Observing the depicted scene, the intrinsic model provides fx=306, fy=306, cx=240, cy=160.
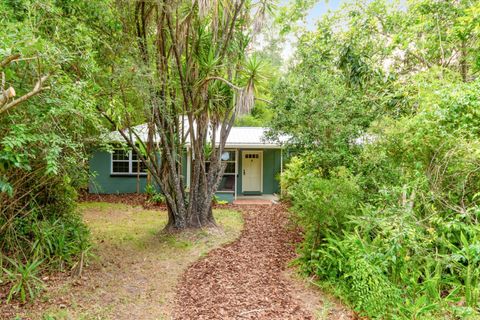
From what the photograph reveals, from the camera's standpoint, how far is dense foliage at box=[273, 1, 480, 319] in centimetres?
421

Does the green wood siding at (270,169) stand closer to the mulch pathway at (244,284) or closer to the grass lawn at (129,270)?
the grass lawn at (129,270)

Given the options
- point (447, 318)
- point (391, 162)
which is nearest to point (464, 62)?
point (391, 162)

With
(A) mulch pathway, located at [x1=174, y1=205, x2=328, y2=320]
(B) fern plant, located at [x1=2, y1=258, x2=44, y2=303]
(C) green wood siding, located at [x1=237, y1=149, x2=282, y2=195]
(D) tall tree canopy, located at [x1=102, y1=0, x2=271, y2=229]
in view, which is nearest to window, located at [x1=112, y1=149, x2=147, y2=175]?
(C) green wood siding, located at [x1=237, y1=149, x2=282, y2=195]

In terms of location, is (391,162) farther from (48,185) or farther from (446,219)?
(48,185)

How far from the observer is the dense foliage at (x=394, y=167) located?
421 cm

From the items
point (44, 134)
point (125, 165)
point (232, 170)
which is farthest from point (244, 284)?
point (125, 165)

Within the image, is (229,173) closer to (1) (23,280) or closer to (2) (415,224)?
(2) (415,224)

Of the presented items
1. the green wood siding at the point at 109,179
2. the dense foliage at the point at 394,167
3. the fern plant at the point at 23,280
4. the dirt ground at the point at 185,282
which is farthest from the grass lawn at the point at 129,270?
the green wood siding at the point at 109,179

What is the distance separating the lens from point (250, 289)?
517 cm

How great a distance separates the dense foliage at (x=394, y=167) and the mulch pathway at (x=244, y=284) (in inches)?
28.3

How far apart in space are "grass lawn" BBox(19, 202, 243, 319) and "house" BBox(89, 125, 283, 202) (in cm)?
383

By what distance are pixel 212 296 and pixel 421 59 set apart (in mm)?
9326

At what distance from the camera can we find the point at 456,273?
14.8 ft

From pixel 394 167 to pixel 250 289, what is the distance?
3687mm
